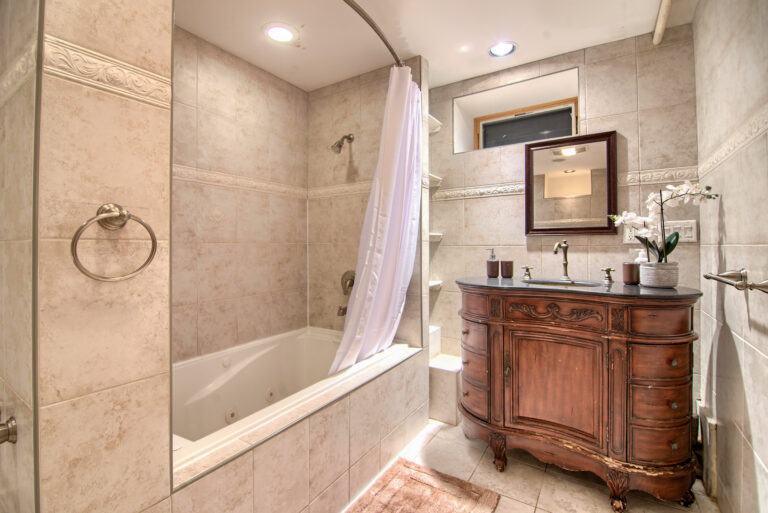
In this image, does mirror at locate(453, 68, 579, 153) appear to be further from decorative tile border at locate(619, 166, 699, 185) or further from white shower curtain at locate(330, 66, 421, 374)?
white shower curtain at locate(330, 66, 421, 374)

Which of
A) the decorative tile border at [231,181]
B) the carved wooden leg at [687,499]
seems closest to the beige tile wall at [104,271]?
the decorative tile border at [231,181]

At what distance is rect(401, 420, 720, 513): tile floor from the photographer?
1517 millimetres

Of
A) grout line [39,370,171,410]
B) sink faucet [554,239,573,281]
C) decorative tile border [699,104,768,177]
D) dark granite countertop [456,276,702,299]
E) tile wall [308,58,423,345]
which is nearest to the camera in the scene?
grout line [39,370,171,410]

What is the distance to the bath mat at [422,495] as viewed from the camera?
1.50m

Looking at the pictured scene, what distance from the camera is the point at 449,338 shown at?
8.22 ft

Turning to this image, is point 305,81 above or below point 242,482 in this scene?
above

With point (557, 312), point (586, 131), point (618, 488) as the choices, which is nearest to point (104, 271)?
point (557, 312)

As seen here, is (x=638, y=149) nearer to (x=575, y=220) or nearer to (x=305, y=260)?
(x=575, y=220)

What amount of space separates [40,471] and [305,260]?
6.45ft

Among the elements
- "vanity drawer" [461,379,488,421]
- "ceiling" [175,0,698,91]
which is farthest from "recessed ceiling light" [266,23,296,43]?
"vanity drawer" [461,379,488,421]

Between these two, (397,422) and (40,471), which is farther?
(397,422)

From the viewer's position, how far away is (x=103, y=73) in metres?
0.80

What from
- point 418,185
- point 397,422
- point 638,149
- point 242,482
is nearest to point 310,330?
point 397,422

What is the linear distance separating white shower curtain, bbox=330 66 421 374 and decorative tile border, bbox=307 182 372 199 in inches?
17.3
